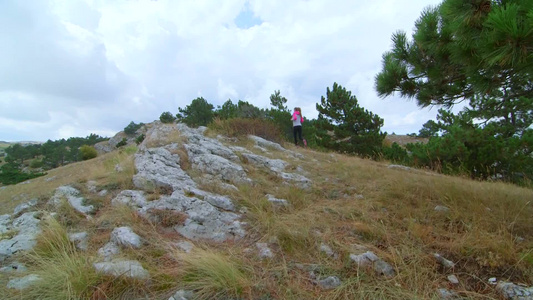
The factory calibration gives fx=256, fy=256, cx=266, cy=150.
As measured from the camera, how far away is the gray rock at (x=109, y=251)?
2418 millimetres

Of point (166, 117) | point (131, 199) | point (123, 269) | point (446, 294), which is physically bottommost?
point (446, 294)

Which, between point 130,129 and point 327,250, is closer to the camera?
point 327,250

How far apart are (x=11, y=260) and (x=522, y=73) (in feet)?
19.8

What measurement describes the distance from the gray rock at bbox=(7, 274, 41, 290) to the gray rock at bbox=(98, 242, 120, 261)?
1.53 feet

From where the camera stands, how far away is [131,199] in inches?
143

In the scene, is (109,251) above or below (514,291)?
above

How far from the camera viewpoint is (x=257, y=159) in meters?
6.19

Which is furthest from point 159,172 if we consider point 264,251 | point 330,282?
point 330,282

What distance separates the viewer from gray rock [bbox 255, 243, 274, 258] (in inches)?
99.6

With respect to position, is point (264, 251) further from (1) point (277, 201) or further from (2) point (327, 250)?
(1) point (277, 201)

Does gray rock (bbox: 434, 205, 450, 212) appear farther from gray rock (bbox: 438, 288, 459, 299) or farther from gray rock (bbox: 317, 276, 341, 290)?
gray rock (bbox: 317, 276, 341, 290)

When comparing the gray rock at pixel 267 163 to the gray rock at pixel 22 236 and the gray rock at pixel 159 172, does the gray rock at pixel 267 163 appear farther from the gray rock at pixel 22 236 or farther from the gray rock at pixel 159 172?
the gray rock at pixel 22 236

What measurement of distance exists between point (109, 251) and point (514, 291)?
350 cm

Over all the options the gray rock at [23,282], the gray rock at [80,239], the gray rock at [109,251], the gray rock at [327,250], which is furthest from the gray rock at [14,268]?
the gray rock at [327,250]
